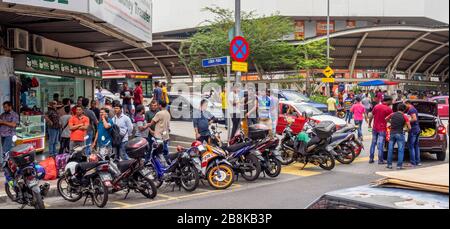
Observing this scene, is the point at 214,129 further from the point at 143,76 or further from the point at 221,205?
the point at 143,76

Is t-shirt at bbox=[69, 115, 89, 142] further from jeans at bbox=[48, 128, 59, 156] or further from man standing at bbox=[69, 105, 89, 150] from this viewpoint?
jeans at bbox=[48, 128, 59, 156]

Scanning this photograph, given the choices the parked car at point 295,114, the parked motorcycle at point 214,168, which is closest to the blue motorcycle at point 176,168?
the parked motorcycle at point 214,168

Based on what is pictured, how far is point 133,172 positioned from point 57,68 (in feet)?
24.7

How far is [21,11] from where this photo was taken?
950 centimetres

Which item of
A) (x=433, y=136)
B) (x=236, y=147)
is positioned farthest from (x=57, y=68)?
(x=433, y=136)

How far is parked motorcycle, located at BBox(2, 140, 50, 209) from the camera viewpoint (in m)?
7.08

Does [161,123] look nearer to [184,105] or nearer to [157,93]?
[157,93]

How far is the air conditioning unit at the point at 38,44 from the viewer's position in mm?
13192

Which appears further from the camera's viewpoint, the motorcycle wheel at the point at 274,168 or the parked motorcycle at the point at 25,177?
the motorcycle wheel at the point at 274,168

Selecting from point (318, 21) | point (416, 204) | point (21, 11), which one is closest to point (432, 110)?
point (21, 11)

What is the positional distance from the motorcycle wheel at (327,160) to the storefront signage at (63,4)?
19.8ft

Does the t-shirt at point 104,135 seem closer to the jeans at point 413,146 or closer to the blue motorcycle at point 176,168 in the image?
the blue motorcycle at point 176,168

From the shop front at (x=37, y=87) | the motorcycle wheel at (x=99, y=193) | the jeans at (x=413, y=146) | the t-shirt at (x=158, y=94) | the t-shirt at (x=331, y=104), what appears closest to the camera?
the motorcycle wheel at (x=99, y=193)
